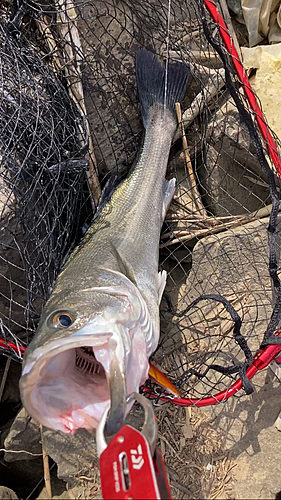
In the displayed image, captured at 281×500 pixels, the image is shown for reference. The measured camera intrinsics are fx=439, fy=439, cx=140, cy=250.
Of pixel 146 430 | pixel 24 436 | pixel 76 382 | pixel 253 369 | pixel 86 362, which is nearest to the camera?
pixel 146 430

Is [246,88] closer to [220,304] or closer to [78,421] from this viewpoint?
[220,304]

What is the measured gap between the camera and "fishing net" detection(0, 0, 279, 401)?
3.21 m

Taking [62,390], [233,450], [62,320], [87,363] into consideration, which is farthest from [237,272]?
[62,390]

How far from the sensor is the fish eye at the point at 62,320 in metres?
2.19

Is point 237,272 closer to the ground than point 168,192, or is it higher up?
closer to the ground

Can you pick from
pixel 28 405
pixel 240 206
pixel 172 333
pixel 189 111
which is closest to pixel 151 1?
pixel 189 111

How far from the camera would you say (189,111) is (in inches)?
155

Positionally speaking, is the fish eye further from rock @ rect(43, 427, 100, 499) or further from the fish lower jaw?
rock @ rect(43, 427, 100, 499)

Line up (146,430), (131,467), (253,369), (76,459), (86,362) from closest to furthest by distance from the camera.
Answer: (131,467)
(146,430)
(86,362)
(253,369)
(76,459)

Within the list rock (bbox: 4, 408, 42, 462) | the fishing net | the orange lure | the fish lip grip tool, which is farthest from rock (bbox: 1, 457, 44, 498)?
the fish lip grip tool

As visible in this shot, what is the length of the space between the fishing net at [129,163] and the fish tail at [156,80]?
20cm

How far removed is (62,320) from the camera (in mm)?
2207

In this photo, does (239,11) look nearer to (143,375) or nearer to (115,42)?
(115,42)

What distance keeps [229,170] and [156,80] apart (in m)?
1.01
